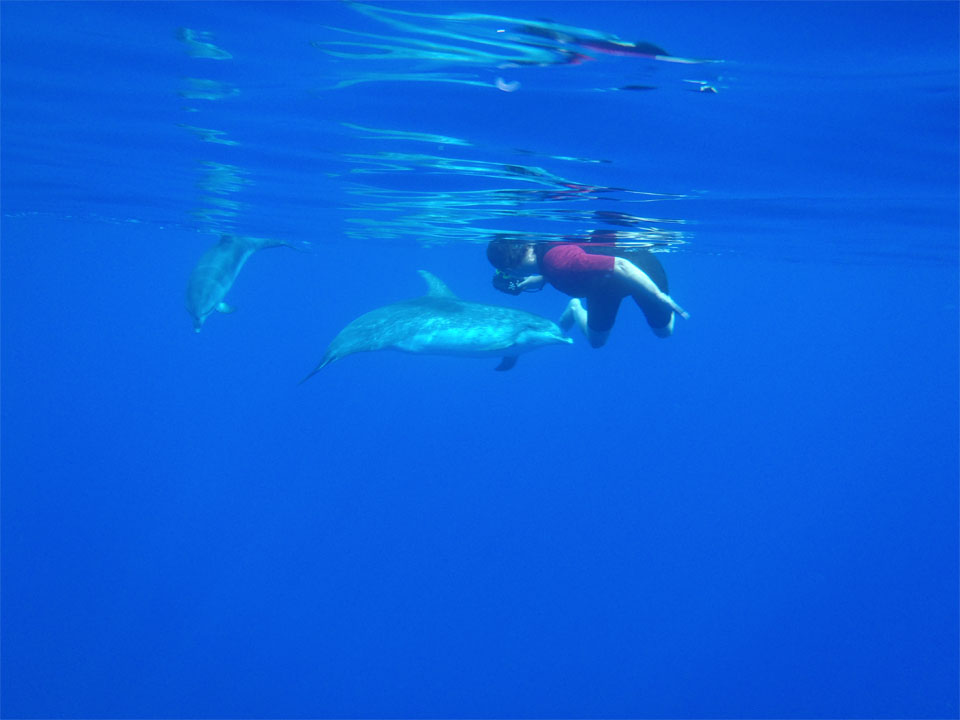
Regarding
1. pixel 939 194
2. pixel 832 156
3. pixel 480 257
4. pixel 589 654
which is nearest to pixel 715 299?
pixel 480 257

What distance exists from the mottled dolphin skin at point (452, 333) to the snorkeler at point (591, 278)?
2.67ft

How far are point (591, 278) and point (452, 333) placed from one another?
7.20 feet

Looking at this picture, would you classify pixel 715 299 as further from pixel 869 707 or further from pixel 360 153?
pixel 360 153

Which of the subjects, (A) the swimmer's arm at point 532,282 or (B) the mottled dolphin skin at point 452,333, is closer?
(B) the mottled dolphin skin at point 452,333

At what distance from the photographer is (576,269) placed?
9297mm

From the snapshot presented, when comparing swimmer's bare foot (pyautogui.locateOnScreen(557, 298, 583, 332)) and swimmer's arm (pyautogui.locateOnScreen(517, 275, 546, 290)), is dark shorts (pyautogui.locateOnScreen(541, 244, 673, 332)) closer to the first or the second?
swimmer's arm (pyautogui.locateOnScreen(517, 275, 546, 290))

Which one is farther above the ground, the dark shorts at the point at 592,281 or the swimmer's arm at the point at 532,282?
the swimmer's arm at the point at 532,282

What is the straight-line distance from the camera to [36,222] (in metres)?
27.5

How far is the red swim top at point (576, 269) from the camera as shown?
9086 mm

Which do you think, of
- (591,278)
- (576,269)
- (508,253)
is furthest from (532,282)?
(591,278)

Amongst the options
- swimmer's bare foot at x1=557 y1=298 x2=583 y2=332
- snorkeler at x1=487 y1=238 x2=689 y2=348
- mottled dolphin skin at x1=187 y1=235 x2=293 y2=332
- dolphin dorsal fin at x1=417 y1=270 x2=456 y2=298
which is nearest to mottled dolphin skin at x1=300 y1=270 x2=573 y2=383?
snorkeler at x1=487 y1=238 x2=689 y2=348

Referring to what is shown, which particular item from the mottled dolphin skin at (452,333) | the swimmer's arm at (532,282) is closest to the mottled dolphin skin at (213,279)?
the mottled dolphin skin at (452,333)

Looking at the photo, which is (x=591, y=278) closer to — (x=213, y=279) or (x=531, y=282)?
(x=531, y=282)

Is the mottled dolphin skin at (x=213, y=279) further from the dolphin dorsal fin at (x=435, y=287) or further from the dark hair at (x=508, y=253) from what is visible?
the dark hair at (x=508, y=253)
